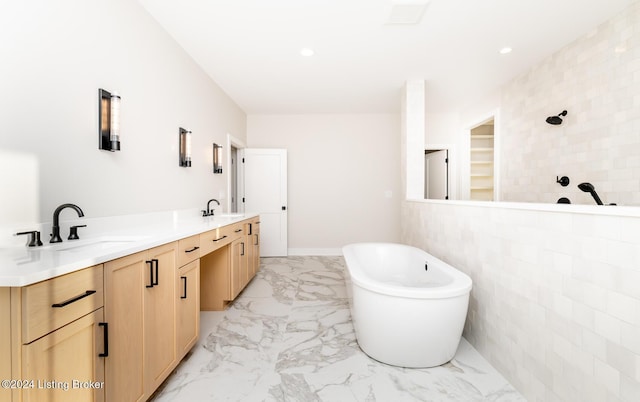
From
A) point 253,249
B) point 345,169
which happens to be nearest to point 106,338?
point 253,249

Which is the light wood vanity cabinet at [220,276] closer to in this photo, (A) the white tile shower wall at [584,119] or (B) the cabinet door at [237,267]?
(B) the cabinet door at [237,267]

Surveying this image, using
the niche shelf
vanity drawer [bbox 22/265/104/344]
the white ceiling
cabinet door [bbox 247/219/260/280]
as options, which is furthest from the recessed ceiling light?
the niche shelf

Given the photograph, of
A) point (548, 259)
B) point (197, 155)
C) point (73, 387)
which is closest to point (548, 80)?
point (548, 259)

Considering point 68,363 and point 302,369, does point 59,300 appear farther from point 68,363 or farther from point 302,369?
point 302,369

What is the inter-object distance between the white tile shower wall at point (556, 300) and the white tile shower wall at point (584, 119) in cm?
136

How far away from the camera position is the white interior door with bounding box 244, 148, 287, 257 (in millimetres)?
5211

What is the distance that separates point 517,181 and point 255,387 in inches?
150

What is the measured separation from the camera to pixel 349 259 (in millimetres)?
2625

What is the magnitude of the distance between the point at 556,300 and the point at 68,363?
2034 mm

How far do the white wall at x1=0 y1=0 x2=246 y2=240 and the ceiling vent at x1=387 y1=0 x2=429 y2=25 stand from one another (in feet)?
6.32

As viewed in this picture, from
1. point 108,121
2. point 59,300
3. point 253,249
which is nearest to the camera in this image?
point 59,300

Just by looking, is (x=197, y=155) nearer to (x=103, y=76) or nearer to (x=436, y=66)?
(x=103, y=76)

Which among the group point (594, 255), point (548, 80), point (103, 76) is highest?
point (548, 80)

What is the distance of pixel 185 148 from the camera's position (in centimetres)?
291
